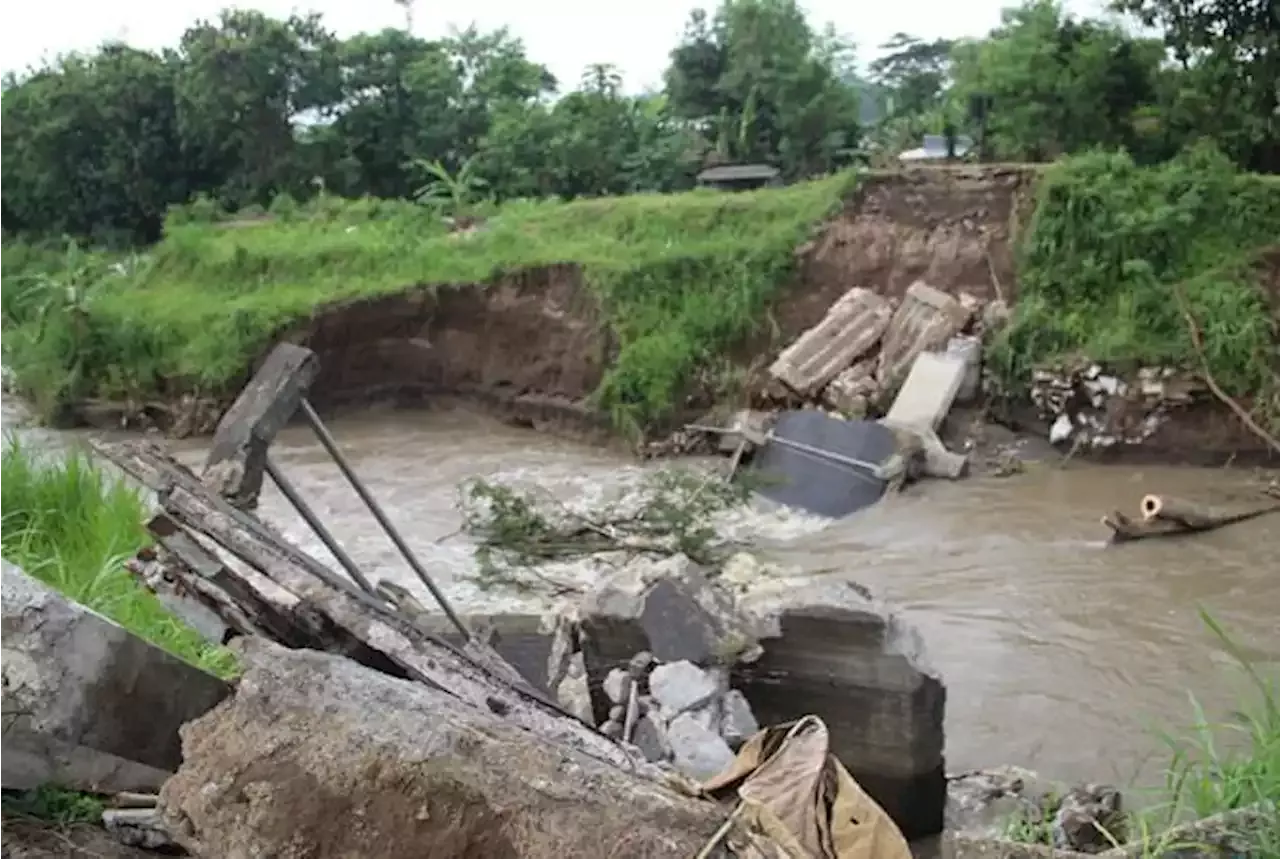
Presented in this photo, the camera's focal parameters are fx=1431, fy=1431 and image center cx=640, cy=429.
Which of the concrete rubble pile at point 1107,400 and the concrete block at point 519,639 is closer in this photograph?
the concrete block at point 519,639

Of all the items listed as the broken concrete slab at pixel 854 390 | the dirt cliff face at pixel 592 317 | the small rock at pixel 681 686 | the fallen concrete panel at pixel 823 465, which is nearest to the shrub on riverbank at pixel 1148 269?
the dirt cliff face at pixel 592 317

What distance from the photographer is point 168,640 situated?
3.42 metres

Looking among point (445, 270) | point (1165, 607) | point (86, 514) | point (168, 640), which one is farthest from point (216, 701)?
point (445, 270)

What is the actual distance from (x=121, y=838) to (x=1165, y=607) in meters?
6.76

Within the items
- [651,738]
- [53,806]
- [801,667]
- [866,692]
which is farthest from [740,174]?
[53,806]

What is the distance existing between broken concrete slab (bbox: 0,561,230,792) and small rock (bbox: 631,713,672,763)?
2.12 metres

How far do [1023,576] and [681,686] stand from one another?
466 cm

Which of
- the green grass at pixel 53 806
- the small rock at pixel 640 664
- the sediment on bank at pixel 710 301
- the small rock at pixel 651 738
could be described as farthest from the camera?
the sediment on bank at pixel 710 301

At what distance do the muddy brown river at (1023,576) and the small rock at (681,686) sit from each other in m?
1.62

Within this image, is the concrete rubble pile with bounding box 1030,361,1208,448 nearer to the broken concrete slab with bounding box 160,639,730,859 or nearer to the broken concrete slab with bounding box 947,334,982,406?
the broken concrete slab with bounding box 947,334,982,406

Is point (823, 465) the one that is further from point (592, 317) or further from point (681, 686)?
point (681, 686)

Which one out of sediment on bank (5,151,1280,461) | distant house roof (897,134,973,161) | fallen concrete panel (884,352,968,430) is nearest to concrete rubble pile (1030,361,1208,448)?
sediment on bank (5,151,1280,461)

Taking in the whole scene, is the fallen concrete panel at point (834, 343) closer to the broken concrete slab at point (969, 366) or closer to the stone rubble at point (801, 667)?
the broken concrete slab at point (969, 366)

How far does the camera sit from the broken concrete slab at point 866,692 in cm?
510
